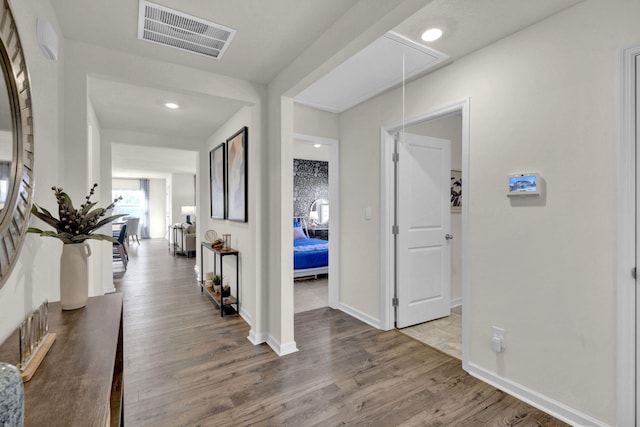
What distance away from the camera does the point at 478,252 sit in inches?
89.3

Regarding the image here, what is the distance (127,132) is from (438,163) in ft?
13.6

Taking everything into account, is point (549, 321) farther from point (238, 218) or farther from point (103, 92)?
point (103, 92)

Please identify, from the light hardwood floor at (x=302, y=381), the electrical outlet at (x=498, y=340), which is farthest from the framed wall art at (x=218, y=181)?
the electrical outlet at (x=498, y=340)

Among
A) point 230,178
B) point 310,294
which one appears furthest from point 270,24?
point 310,294

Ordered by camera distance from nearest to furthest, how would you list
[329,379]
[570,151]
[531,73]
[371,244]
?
[570,151], [531,73], [329,379], [371,244]

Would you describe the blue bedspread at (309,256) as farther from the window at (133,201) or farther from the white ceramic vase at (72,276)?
the window at (133,201)

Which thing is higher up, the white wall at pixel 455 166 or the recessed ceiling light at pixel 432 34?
the recessed ceiling light at pixel 432 34

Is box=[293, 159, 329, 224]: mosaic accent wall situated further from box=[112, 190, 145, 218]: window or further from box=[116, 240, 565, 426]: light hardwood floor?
box=[112, 190, 145, 218]: window

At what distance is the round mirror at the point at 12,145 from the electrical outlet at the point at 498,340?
101 inches

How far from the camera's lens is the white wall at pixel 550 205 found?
1.66 meters

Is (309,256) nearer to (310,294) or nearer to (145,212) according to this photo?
(310,294)

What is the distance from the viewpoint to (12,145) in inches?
40.6

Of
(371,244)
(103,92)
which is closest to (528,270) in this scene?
(371,244)

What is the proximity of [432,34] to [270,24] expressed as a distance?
107cm
